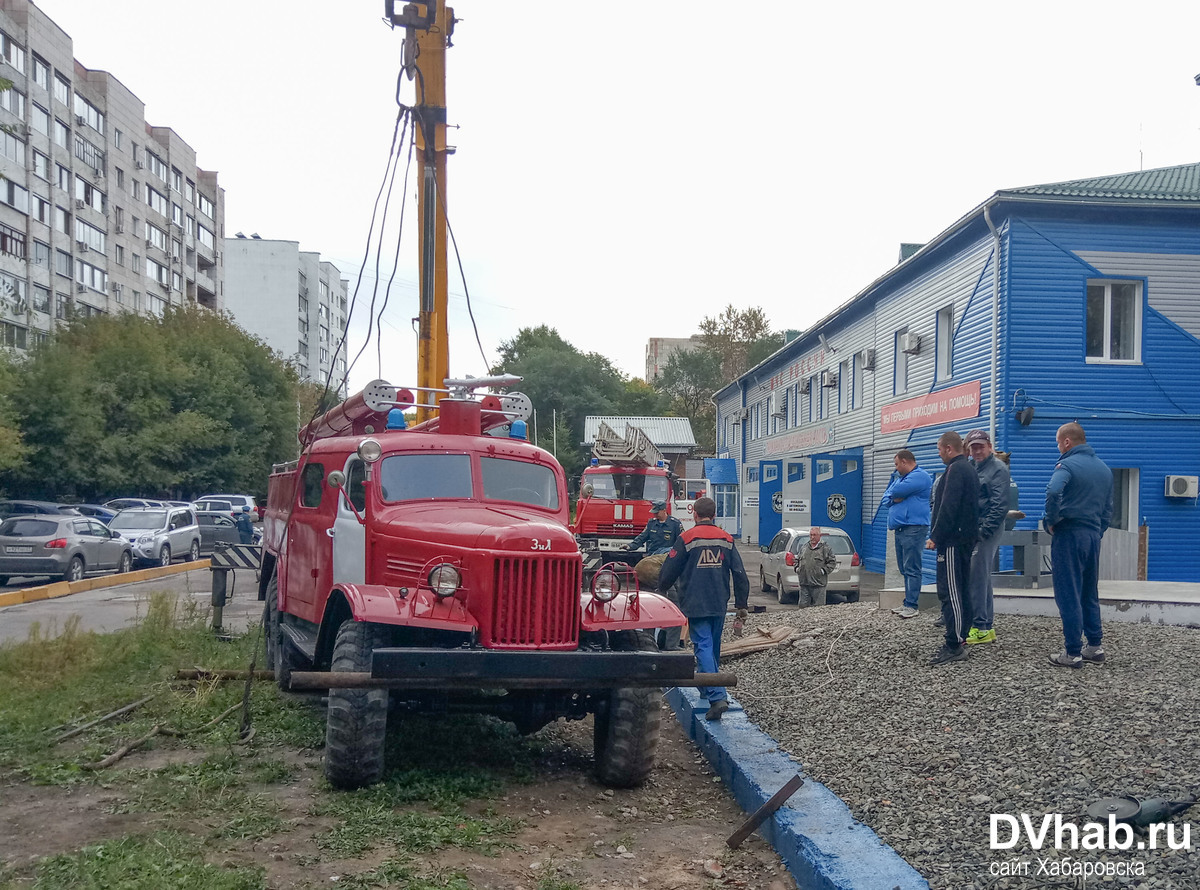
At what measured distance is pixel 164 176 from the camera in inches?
2525

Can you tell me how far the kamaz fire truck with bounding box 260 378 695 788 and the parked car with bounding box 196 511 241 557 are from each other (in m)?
22.0

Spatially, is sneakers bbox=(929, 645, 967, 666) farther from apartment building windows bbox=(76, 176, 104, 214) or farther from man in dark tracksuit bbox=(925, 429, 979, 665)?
apartment building windows bbox=(76, 176, 104, 214)

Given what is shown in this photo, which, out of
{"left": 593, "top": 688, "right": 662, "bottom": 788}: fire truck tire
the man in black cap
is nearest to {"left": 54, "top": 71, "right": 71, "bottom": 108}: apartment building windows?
the man in black cap

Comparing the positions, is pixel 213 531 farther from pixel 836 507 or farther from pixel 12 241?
pixel 12 241

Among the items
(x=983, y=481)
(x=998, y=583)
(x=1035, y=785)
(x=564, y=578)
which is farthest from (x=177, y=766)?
(x=998, y=583)

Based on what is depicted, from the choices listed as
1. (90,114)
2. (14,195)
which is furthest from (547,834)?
(90,114)

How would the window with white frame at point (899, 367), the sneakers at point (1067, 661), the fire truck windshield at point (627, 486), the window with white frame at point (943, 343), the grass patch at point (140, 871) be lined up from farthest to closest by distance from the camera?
the fire truck windshield at point (627, 486) < the window with white frame at point (899, 367) < the window with white frame at point (943, 343) < the sneakers at point (1067, 661) < the grass patch at point (140, 871)

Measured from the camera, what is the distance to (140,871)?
459 cm

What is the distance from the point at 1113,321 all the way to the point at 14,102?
4629cm

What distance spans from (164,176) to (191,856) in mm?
67035

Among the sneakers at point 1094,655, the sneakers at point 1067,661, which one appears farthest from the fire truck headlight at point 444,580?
the sneakers at point 1094,655

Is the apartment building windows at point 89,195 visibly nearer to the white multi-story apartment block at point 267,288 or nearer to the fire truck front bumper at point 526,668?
the white multi-story apartment block at point 267,288

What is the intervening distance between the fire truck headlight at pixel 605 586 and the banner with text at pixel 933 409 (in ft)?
45.1

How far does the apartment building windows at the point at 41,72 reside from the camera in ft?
155
